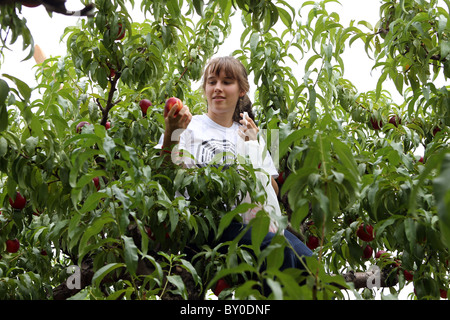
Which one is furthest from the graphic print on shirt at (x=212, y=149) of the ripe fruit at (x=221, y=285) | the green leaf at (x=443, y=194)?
the green leaf at (x=443, y=194)

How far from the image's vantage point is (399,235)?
144cm

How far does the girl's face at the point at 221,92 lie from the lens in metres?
2.09

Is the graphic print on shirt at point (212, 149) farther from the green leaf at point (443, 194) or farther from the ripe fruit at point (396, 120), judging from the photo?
the green leaf at point (443, 194)

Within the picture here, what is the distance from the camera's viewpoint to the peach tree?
101 centimetres

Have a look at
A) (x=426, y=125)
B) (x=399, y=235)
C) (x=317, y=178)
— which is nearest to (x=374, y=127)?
(x=426, y=125)

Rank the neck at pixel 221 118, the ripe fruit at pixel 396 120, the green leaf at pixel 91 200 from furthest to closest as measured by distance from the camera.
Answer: the ripe fruit at pixel 396 120 → the neck at pixel 221 118 → the green leaf at pixel 91 200

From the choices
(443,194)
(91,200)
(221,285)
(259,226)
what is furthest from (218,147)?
(443,194)

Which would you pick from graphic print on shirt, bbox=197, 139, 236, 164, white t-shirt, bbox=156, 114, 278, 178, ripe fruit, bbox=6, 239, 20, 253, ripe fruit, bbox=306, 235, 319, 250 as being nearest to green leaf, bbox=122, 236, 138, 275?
white t-shirt, bbox=156, 114, 278, 178

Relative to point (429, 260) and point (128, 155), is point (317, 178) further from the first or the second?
point (429, 260)

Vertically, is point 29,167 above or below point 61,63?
below

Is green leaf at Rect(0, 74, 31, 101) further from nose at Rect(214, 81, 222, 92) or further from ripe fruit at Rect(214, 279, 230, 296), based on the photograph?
nose at Rect(214, 81, 222, 92)

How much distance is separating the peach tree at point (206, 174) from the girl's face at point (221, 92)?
106mm
